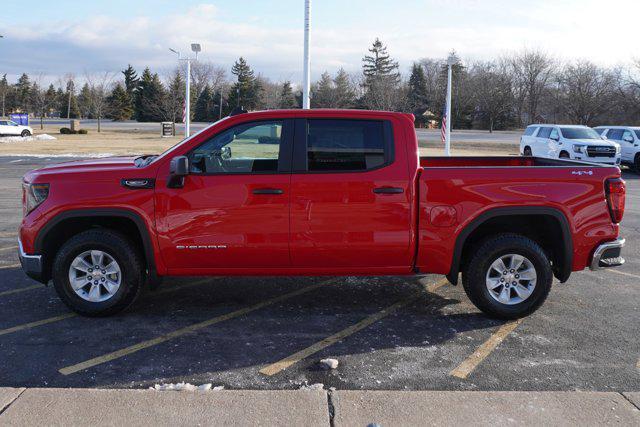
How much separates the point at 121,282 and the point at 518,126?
82430 millimetres

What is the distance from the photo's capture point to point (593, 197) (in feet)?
17.5

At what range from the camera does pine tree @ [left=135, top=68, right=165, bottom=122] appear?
2857 inches

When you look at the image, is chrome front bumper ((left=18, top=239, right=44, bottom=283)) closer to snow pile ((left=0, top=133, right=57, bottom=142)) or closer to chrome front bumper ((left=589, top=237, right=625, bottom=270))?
chrome front bumper ((left=589, top=237, right=625, bottom=270))

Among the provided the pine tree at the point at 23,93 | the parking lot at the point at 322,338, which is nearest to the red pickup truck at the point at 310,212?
the parking lot at the point at 322,338

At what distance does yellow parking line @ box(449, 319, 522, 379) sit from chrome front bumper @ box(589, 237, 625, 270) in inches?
34.6

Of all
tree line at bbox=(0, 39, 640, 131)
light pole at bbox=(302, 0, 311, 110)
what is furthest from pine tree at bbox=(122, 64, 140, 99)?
light pole at bbox=(302, 0, 311, 110)

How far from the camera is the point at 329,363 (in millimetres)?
4371

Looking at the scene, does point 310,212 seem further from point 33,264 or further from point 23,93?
point 23,93

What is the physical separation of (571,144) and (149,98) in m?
65.0

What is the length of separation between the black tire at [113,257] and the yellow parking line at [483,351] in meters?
2.93

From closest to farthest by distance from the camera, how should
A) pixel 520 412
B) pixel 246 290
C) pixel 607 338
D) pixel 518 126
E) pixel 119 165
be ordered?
pixel 520 412, pixel 607 338, pixel 119 165, pixel 246 290, pixel 518 126

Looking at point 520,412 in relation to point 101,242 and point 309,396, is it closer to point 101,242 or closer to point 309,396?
point 309,396

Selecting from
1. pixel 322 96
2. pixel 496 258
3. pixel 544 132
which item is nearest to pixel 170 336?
pixel 496 258

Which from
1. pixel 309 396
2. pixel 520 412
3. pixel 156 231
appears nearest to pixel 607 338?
pixel 520 412
